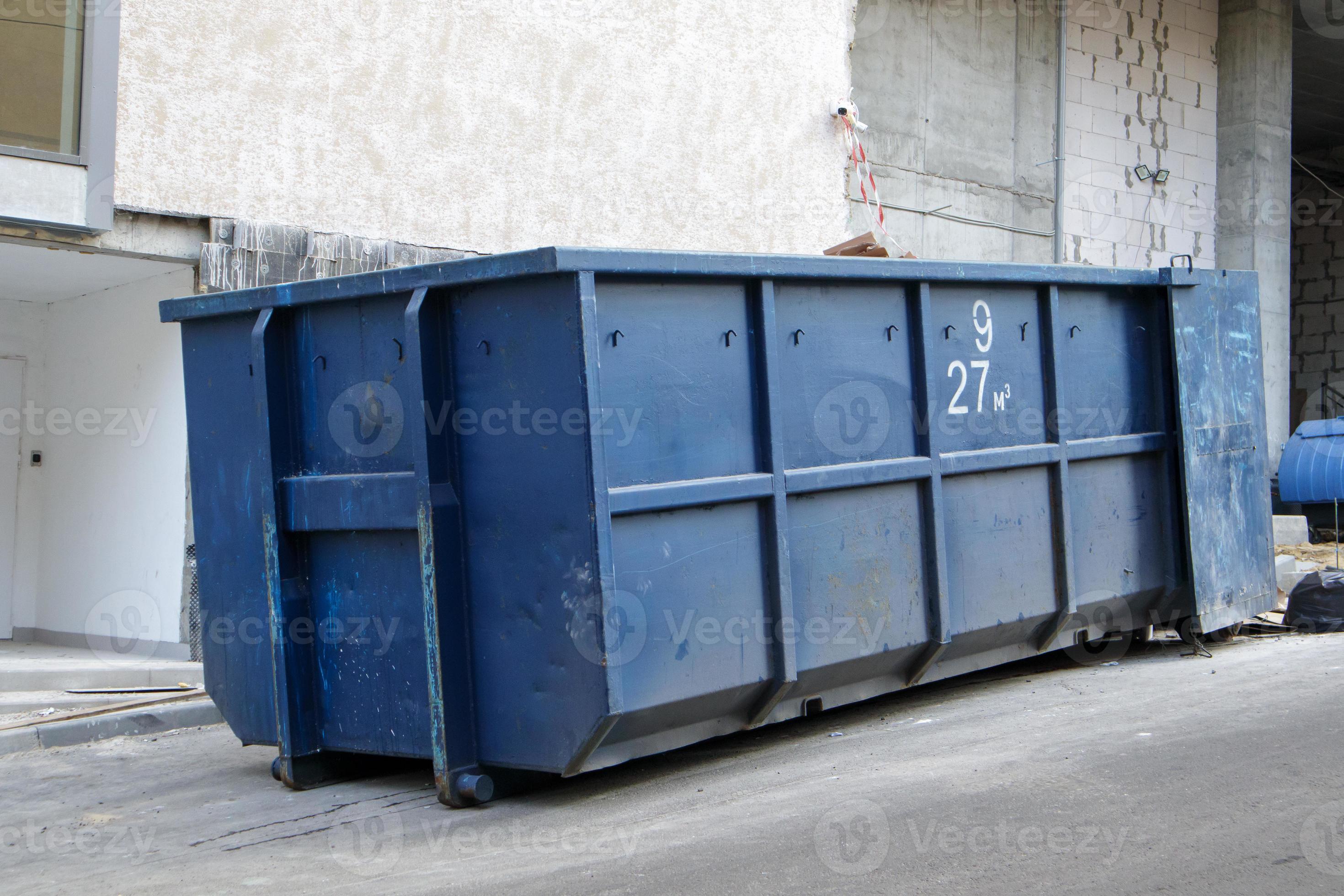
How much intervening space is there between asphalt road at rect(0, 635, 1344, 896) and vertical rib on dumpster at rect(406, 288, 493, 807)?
17 centimetres

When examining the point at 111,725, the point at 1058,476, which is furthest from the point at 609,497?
the point at 111,725

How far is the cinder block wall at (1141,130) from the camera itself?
15789mm

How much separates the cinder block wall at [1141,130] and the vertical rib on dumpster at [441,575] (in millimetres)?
12404

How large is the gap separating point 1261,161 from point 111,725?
1630cm

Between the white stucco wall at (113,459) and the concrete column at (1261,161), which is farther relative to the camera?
the concrete column at (1261,161)

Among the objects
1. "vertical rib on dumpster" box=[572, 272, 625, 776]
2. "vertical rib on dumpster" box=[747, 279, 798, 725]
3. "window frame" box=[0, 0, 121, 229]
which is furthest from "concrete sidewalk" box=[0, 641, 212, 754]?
"vertical rib on dumpster" box=[747, 279, 798, 725]

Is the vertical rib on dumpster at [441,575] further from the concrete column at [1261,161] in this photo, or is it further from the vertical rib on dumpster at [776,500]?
the concrete column at [1261,161]

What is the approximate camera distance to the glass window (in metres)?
7.50

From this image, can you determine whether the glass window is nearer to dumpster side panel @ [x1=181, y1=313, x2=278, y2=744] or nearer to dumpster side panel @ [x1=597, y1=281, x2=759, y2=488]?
dumpster side panel @ [x1=181, y1=313, x2=278, y2=744]

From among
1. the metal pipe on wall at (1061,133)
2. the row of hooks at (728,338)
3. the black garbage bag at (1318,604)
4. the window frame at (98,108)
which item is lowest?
the black garbage bag at (1318,604)

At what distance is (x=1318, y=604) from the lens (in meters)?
8.05

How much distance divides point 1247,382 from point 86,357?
794 centimetres

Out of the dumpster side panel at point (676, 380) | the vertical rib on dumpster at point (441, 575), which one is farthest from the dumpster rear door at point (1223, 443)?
the vertical rib on dumpster at point (441, 575)

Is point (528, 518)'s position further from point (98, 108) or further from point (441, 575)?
point (98, 108)
